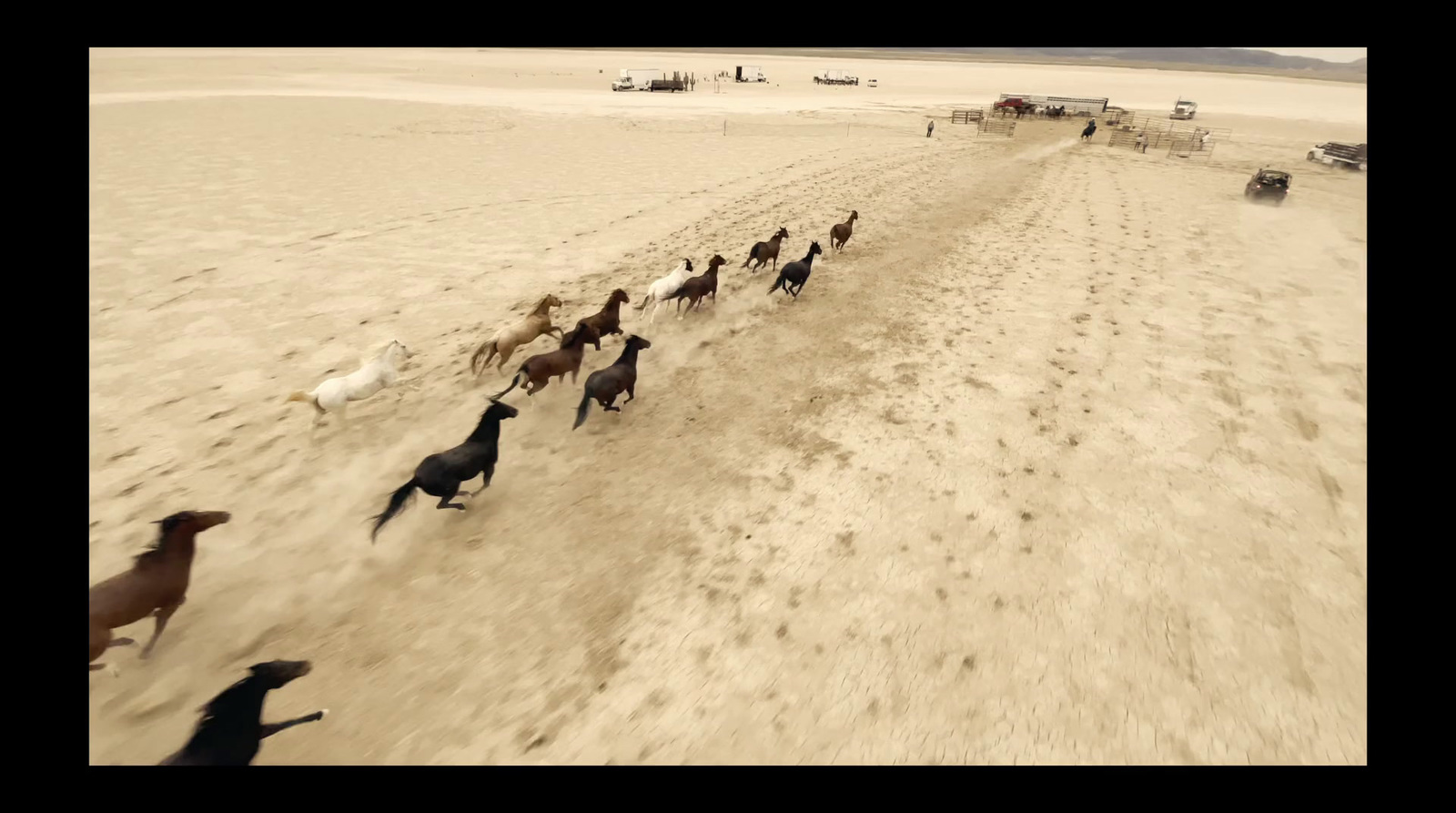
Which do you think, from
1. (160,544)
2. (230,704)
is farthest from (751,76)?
(230,704)

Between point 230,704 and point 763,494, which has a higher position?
point 763,494

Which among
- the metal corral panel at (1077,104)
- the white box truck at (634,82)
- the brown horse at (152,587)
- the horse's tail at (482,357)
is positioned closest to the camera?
the brown horse at (152,587)

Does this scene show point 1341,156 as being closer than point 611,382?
No

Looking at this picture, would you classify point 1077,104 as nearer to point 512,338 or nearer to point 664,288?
point 664,288

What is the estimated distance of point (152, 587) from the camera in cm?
413

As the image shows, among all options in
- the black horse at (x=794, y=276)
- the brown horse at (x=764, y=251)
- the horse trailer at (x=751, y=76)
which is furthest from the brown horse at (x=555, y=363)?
the horse trailer at (x=751, y=76)

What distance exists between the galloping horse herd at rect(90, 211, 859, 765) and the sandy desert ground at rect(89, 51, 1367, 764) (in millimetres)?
440

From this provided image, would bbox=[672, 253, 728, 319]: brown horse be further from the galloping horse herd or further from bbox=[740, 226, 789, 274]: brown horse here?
bbox=[740, 226, 789, 274]: brown horse

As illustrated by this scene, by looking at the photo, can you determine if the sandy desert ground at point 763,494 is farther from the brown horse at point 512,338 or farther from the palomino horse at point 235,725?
the palomino horse at point 235,725

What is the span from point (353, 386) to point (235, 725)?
447 centimetres

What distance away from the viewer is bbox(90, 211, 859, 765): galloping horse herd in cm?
340

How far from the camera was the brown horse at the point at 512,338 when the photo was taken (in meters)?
8.13

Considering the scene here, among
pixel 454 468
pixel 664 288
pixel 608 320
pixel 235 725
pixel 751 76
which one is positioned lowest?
pixel 235 725

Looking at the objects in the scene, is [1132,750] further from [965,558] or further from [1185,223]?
[1185,223]
